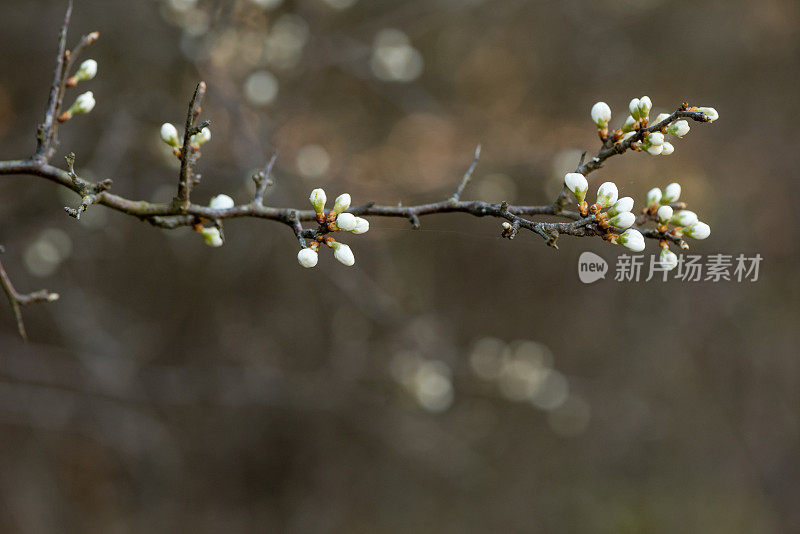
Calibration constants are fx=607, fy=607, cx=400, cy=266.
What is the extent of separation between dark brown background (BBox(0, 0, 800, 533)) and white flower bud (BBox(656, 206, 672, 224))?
135cm

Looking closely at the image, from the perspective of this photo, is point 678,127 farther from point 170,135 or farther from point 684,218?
point 170,135

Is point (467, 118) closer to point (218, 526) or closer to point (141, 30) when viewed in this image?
point (141, 30)

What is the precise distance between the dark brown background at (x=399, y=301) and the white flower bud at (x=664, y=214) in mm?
1346

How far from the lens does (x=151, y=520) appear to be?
4312mm

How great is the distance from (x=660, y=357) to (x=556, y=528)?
1.68 metres

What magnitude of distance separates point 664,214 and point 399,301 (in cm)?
269

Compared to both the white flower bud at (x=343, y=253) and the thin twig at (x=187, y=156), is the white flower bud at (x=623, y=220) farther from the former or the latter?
the thin twig at (x=187, y=156)

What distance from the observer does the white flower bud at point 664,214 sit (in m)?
1.23

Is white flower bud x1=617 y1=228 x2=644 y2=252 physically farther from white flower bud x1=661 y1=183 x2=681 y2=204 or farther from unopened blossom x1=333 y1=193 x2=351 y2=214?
unopened blossom x1=333 y1=193 x2=351 y2=214

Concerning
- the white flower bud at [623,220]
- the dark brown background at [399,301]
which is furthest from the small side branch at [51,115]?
the dark brown background at [399,301]

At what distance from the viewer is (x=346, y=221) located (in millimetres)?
1118

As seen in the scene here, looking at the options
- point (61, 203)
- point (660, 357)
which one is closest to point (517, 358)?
point (660, 357)

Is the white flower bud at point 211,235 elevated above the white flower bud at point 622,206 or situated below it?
below

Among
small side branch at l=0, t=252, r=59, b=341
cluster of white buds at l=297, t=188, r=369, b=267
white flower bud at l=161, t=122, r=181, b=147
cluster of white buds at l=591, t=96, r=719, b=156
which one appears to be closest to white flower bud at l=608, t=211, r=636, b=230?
cluster of white buds at l=591, t=96, r=719, b=156
